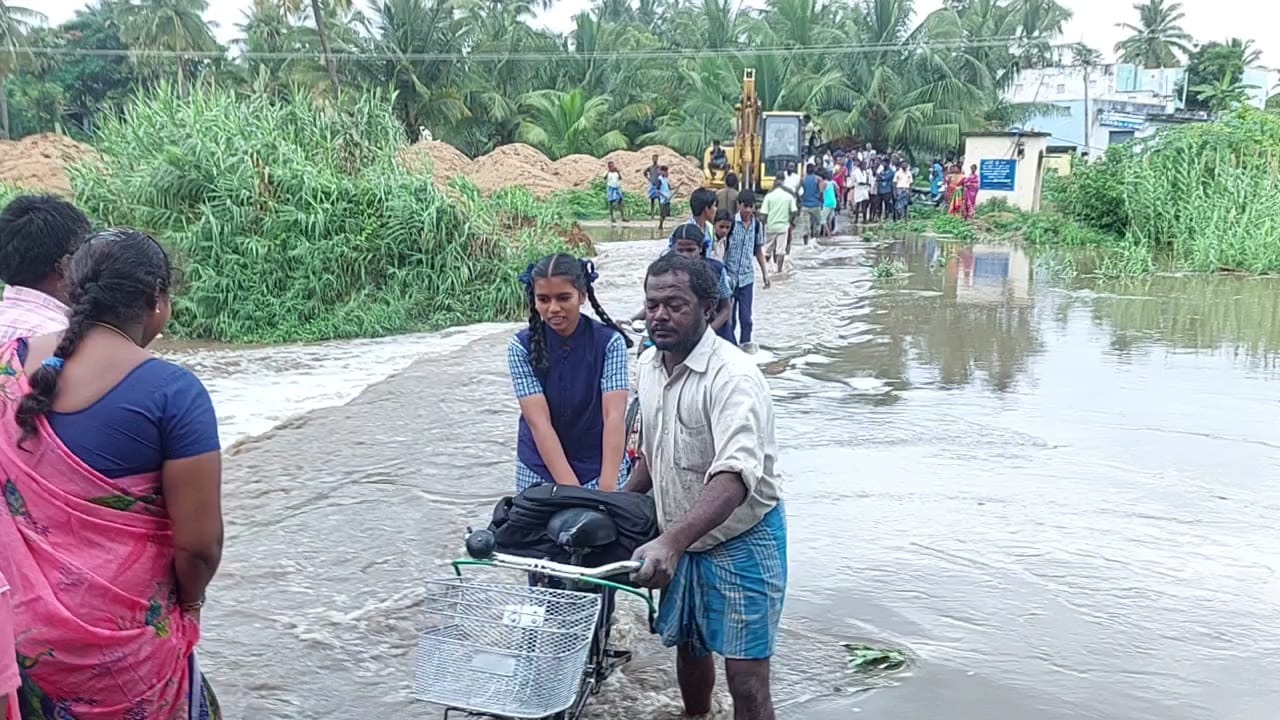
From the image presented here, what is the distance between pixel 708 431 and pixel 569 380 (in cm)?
83

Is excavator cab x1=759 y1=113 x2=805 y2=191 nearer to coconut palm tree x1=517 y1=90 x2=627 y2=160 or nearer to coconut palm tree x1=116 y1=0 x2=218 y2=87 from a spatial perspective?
coconut palm tree x1=517 y1=90 x2=627 y2=160

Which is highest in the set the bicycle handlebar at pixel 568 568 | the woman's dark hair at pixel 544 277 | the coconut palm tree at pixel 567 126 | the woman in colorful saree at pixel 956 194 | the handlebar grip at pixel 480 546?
the coconut palm tree at pixel 567 126

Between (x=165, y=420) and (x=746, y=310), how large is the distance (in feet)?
29.4

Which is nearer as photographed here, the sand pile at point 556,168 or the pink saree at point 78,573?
the pink saree at point 78,573

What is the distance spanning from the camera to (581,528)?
3004 millimetres

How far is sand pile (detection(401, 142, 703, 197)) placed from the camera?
35.2 m

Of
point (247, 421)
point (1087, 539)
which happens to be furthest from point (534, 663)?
point (247, 421)

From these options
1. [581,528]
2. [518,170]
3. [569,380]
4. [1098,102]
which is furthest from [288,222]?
[1098,102]

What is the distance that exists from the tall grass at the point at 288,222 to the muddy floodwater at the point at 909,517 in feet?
3.24

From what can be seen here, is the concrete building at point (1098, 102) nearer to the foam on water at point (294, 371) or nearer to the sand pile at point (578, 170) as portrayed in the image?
the sand pile at point (578, 170)

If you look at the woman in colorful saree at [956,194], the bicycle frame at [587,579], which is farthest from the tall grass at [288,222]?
the woman in colorful saree at [956,194]

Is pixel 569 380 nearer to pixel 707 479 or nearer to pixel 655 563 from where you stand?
pixel 707 479

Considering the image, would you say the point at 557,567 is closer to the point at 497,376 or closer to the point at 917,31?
the point at 497,376

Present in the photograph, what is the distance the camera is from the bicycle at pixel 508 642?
8.75 feet
